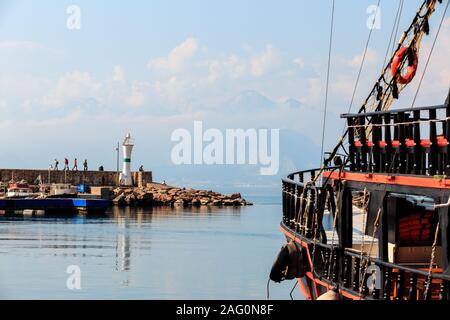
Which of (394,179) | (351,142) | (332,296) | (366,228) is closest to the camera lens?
(394,179)

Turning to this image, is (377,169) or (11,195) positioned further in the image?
(11,195)

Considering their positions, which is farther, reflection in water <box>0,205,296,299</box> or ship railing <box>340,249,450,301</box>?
reflection in water <box>0,205,296,299</box>

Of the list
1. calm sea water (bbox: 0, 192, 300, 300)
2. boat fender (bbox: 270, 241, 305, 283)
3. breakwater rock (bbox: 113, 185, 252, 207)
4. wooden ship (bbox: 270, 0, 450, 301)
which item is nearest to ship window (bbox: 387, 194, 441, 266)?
wooden ship (bbox: 270, 0, 450, 301)

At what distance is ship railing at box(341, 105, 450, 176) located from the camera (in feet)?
49.2

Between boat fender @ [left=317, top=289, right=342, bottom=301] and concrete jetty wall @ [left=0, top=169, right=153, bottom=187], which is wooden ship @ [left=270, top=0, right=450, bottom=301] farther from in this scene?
concrete jetty wall @ [left=0, top=169, right=153, bottom=187]

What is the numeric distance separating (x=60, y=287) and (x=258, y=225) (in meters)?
45.8

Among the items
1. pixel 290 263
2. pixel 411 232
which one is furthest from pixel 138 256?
pixel 411 232

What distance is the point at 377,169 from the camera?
683 inches

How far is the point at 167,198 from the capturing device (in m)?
103

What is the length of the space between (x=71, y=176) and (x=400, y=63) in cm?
8319

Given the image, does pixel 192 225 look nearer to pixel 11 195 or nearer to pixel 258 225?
pixel 258 225

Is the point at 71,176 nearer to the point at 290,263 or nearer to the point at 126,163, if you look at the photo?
the point at 126,163

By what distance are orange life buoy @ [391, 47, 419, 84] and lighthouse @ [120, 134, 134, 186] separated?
75.5m
